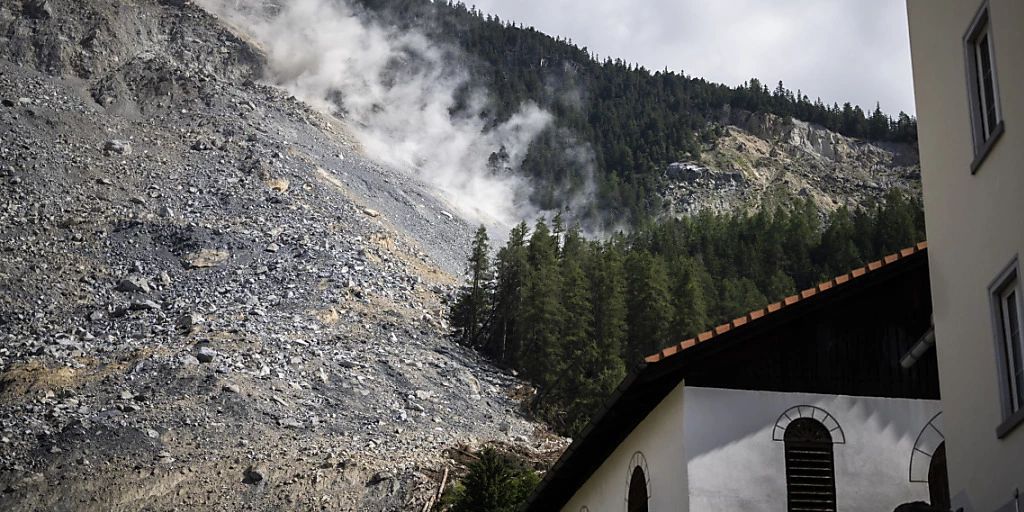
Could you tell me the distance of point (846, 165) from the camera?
17012cm

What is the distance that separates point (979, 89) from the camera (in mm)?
11250

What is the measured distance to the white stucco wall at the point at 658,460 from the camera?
15266 millimetres

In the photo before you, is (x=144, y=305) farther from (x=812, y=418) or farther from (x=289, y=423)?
(x=812, y=418)

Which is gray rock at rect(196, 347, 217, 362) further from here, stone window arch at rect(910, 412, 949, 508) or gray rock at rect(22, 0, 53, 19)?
gray rock at rect(22, 0, 53, 19)

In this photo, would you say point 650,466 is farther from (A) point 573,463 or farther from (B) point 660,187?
(B) point 660,187

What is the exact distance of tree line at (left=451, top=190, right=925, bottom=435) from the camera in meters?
80.6

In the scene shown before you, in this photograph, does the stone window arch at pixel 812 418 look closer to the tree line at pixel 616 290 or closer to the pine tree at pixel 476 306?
the tree line at pixel 616 290

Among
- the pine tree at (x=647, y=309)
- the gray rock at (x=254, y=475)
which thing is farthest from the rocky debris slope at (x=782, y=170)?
the gray rock at (x=254, y=475)

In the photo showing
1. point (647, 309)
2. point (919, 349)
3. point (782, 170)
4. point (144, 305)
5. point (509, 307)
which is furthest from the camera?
point (782, 170)

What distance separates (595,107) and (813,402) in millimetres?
165873

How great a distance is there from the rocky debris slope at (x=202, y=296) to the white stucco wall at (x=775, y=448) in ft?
133

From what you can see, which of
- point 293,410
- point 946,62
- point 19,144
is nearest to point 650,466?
point 946,62

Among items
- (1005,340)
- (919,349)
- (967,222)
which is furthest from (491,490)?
(1005,340)

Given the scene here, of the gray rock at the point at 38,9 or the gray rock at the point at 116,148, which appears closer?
the gray rock at the point at 116,148
